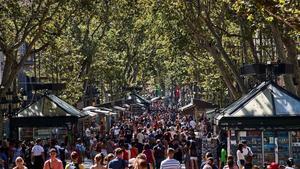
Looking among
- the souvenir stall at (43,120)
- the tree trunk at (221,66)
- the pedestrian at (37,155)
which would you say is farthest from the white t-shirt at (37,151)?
the tree trunk at (221,66)

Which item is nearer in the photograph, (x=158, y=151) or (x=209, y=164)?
(x=209, y=164)

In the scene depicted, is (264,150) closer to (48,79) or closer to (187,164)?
(187,164)

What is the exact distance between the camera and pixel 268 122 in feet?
63.9

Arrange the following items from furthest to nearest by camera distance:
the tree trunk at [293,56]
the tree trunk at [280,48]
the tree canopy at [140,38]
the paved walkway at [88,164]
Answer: the paved walkway at [88,164]
the tree canopy at [140,38]
the tree trunk at [293,56]
the tree trunk at [280,48]

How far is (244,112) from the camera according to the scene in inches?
779

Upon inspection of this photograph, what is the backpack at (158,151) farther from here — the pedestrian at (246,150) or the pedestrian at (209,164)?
the pedestrian at (209,164)

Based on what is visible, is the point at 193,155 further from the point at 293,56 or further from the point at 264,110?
the point at 293,56

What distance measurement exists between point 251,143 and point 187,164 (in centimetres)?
295

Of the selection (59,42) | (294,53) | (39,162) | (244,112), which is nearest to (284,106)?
(244,112)

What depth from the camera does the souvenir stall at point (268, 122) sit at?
19.4 m

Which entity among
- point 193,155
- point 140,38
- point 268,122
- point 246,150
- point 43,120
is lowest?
Answer: point 193,155

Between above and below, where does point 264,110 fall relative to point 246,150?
above

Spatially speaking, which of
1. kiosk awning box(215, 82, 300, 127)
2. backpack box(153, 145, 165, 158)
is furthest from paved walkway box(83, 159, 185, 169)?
kiosk awning box(215, 82, 300, 127)

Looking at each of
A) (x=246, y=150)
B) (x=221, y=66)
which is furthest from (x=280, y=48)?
(x=221, y=66)
